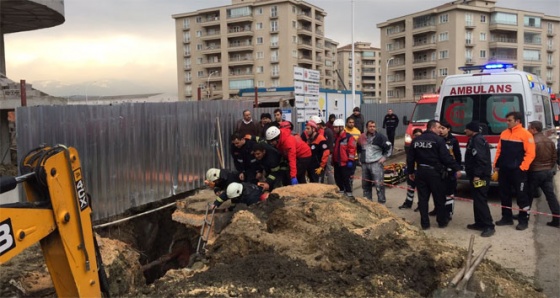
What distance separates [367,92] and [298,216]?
400ft

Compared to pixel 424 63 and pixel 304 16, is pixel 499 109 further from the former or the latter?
pixel 304 16

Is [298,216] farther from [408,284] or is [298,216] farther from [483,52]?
[483,52]

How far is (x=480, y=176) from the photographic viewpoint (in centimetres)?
712

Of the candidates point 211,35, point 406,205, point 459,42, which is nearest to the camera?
point 406,205

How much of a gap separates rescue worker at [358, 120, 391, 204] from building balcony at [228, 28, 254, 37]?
67632 millimetres

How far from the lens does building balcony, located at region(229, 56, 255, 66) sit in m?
74.2

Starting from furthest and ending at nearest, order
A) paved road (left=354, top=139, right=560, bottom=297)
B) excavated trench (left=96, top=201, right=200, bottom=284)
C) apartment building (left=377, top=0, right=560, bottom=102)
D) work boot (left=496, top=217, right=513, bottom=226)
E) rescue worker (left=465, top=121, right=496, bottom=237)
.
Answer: apartment building (left=377, top=0, right=560, bottom=102)
work boot (left=496, top=217, right=513, bottom=226)
rescue worker (left=465, top=121, right=496, bottom=237)
excavated trench (left=96, top=201, right=200, bottom=284)
paved road (left=354, top=139, right=560, bottom=297)

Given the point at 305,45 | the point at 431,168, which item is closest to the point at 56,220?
the point at 431,168

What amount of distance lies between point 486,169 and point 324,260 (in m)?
4.05

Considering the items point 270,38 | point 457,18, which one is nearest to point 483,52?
point 457,18

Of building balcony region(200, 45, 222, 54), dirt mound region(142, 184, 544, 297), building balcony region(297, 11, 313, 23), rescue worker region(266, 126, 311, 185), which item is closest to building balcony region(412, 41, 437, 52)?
building balcony region(297, 11, 313, 23)

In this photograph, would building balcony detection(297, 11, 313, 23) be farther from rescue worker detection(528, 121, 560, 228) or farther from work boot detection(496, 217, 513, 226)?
work boot detection(496, 217, 513, 226)

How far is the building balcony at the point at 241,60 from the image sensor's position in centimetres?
7419

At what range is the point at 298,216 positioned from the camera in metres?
5.34
